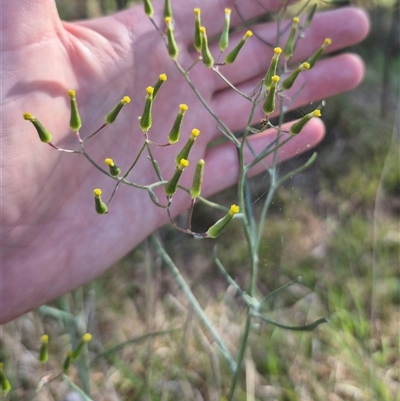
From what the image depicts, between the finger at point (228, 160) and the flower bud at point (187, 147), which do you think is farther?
the finger at point (228, 160)

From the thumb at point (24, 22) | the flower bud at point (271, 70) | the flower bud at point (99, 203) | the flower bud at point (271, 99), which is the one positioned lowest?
the flower bud at point (99, 203)

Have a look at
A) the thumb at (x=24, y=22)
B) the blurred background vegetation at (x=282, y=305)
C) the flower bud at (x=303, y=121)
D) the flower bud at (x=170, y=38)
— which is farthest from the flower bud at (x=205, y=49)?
the thumb at (x=24, y=22)

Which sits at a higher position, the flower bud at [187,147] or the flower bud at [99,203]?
the flower bud at [187,147]

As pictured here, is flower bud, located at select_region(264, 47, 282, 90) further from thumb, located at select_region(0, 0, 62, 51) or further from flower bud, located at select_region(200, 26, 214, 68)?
thumb, located at select_region(0, 0, 62, 51)

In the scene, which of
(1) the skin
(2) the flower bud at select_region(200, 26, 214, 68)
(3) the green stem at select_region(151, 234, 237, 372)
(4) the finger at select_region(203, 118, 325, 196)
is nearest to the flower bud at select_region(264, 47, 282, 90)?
(2) the flower bud at select_region(200, 26, 214, 68)

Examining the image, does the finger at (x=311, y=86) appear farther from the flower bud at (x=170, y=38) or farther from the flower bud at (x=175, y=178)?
the flower bud at (x=175, y=178)

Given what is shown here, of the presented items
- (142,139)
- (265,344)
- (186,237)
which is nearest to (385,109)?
(186,237)
